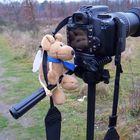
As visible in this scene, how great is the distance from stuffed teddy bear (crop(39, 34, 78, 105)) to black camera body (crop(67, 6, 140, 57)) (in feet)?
0.22

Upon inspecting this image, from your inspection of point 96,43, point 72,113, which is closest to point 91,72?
point 96,43

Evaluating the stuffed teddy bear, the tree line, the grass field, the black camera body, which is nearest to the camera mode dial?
the black camera body

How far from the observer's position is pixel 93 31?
5.31ft

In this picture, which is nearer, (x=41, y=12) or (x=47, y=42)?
(x=47, y=42)

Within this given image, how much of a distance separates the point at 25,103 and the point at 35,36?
40.3 feet

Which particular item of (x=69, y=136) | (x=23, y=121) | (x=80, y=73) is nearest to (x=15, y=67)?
(x=23, y=121)

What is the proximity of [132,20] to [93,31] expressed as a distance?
11.6 inches

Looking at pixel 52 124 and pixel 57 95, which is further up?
pixel 57 95

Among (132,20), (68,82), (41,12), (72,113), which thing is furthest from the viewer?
(41,12)

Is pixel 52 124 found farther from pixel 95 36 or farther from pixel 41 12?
pixel 41 12

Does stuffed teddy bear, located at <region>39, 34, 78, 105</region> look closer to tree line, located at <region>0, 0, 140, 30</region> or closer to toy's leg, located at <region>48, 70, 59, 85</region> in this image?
toy's leg, located at <region>48, 70, 59, 85</region>

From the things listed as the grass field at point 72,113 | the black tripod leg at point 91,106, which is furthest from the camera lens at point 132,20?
the grass field at point 72,113

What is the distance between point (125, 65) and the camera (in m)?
7.56

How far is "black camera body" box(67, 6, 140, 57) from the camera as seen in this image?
1.61 meters
